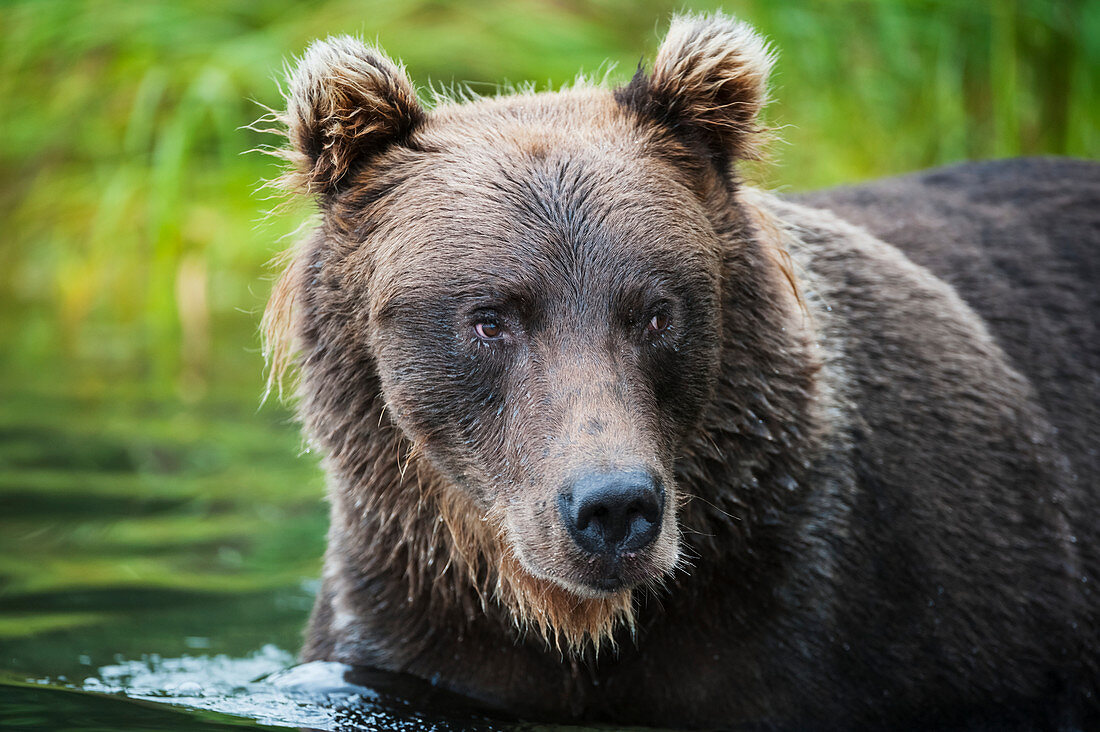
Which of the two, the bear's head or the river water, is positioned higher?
the bear's head

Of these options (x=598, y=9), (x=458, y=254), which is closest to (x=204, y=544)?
(x=458, y=254)

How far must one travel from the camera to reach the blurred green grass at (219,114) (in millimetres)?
9328

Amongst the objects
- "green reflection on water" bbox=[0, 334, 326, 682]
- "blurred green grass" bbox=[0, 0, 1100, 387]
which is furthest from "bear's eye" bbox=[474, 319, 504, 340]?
"blurred green grass" bbox=[0, 0, 1100, 387]

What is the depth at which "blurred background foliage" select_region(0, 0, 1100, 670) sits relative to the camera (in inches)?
272

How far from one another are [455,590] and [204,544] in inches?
118

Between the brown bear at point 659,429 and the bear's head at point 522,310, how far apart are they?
11 mm

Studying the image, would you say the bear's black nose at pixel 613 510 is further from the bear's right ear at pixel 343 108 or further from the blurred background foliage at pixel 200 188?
the blurred background foliage at pixel 200 188

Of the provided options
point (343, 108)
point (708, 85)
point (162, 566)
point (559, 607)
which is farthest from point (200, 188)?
point (559, 607)

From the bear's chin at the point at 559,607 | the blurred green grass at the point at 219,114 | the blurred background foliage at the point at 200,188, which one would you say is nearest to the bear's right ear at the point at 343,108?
the blurred background foliage at the point at 200,188

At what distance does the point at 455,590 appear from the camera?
4.59 m

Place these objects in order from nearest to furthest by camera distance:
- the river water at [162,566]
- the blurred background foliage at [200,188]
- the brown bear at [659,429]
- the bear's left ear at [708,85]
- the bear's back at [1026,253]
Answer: the brown bear at [659,429]
the bear's left ear at [708,85]
the river water at [162,566]
the bear's back at [1026,253]
the blurred background foliage at [200,188]

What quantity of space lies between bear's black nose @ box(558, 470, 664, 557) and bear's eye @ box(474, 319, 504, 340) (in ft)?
1.86

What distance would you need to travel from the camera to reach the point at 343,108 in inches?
169

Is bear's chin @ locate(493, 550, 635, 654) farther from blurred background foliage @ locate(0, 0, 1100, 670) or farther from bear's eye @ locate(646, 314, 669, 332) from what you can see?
blurred background foliage @ locate(0, 0, 1100, 670)
